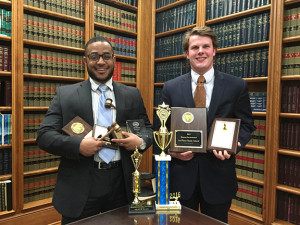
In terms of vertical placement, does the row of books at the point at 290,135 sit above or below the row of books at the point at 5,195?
above

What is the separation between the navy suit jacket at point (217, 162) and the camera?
1427 millimetres

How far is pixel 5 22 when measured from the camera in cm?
233

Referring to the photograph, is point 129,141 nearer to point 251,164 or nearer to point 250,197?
point 251,164

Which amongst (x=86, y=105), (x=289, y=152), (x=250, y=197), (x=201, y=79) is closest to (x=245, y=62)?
(x=289, y=152)

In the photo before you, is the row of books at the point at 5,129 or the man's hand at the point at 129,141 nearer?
the man's hand at the point at 129,141

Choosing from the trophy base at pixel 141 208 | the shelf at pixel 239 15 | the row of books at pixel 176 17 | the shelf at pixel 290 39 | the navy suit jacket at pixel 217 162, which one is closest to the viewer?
the trophy base at pixel 141 208

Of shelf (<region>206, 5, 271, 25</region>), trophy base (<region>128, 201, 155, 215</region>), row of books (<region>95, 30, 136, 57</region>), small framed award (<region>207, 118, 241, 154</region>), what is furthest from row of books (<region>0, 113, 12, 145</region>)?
shelf (<region>206, 5, 271, 25</region>)

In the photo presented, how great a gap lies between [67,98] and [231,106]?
961 mm

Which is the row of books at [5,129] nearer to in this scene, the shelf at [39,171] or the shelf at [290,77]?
the shelf at [39,171]

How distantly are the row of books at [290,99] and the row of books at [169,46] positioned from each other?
132cm

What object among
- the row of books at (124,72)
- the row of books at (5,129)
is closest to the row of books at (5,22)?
the row of books at (5,129)

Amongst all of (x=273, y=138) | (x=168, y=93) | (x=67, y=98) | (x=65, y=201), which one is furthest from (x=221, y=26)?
(x=65, y=201)

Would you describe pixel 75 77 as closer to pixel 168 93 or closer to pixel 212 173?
pixel 168 93

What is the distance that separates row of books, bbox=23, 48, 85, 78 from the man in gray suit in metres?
1.36
